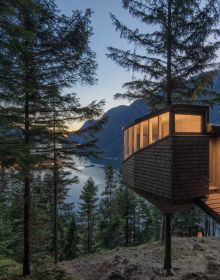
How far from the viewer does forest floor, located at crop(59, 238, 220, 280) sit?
11.3 m

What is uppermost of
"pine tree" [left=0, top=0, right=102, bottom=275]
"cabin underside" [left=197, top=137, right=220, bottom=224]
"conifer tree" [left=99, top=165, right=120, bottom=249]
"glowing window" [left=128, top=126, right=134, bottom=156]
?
"pine tree" [left=0, top=0, right=102, bottom=275]

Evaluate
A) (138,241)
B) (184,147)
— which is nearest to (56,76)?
(184,147)

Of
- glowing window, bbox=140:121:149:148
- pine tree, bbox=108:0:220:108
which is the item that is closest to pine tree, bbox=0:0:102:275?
pine tree, bbox=108:0:220:108

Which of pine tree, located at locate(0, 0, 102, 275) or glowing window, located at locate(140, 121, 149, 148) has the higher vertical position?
pine tree, located at locate(0, 0, 102, 275)

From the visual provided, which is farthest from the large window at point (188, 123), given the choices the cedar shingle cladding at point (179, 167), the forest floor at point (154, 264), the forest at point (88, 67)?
the forest floor at point (154, 264)

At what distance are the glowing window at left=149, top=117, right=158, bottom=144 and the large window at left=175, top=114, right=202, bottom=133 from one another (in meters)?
1.10

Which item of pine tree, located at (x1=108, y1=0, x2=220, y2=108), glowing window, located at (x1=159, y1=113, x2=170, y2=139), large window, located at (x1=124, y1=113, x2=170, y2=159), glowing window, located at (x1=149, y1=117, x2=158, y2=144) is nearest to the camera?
glowing window, located at (x1=159, y1=113, x2=170, y2=139)

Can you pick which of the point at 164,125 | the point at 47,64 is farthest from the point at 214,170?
the point at 47,64

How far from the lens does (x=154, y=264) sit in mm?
12414

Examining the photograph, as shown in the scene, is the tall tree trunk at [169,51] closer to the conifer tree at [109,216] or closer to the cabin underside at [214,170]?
the cabin underside at [214,170]

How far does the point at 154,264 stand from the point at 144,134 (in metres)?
5.58

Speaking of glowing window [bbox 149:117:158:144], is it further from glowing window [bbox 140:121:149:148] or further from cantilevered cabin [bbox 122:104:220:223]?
glowing window [bbox 140:121:149:148]

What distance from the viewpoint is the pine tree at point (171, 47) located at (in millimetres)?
12258

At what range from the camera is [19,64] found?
9797mm
